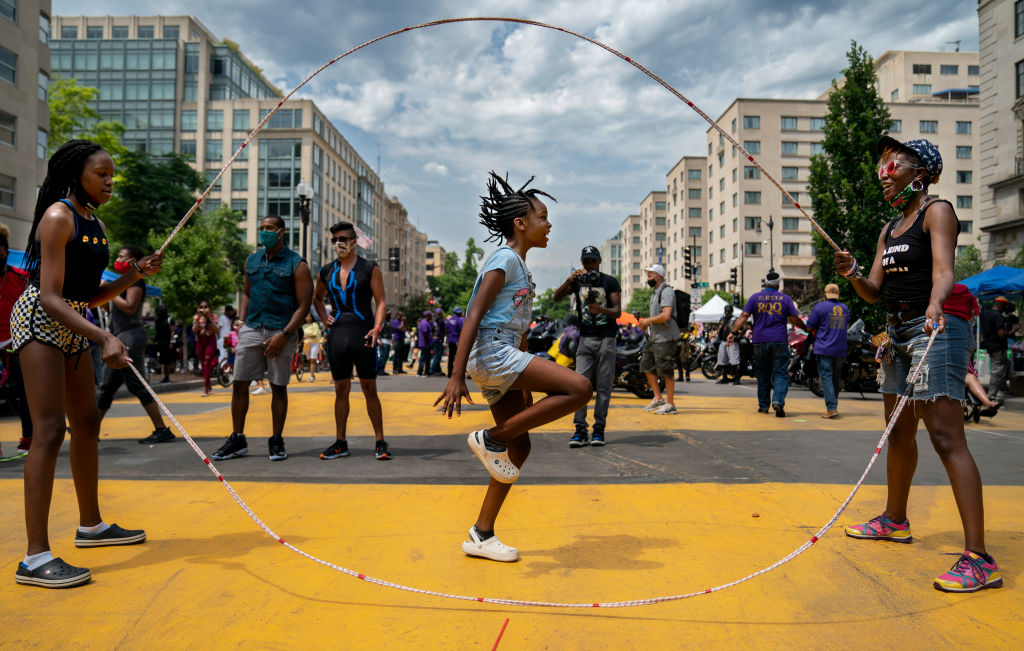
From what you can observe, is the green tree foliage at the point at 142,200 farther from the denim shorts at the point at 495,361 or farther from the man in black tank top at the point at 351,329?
the denim shorts at the point at 495,361

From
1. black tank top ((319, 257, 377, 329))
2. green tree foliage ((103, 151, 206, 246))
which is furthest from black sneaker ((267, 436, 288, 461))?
green tree foliage ((103, 151, 206, 246))

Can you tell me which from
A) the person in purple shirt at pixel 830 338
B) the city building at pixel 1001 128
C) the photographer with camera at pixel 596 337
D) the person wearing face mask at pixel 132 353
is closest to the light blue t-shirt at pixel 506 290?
the photographer with camera at pixel 596 337

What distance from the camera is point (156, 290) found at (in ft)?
60.0

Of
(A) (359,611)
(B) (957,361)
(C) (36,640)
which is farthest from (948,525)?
(C) (36,640)

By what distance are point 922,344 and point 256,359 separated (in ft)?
16.0

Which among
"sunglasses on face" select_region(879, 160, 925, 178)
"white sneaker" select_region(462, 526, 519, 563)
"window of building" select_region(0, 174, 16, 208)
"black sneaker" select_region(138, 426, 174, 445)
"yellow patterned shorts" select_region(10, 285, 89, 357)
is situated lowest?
"black sneaker" select_region(138, 426, 174, 445)

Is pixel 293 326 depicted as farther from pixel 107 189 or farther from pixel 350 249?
pixel 107 189

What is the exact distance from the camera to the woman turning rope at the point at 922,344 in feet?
9.25

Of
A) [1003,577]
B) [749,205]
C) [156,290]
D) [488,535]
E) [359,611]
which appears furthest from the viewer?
[749,205]

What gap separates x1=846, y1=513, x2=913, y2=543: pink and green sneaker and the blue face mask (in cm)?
482

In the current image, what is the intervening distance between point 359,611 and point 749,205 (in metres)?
73.1

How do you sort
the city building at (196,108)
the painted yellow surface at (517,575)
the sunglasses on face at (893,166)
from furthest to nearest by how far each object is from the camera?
the city building at (196,108) → the sunglasses on face at (893,166) → the painted yellow surface at (517,575)

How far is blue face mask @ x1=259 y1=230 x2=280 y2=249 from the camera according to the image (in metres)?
5.52

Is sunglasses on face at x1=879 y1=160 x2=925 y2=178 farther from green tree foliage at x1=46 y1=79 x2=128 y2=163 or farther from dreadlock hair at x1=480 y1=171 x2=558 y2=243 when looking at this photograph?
green tree foliage at x1=46 y1=79 x2=128 y2=163
